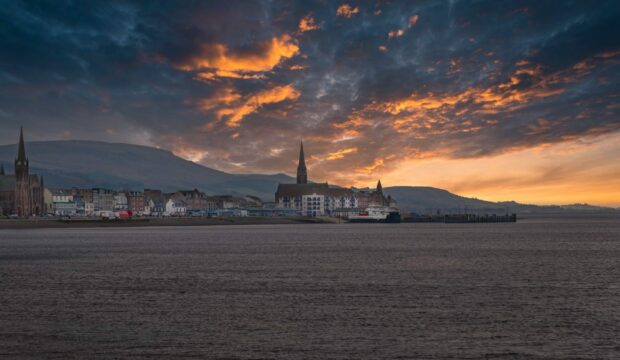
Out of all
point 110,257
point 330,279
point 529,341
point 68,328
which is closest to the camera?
point 529,341

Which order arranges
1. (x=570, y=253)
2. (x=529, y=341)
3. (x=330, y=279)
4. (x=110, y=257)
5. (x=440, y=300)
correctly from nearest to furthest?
(x=529, y=341) → (x=440, y=300) → (x=330, y=279) → (x=110, y=257) → (x=570, y=253)

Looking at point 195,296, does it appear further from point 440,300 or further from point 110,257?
point 110,257

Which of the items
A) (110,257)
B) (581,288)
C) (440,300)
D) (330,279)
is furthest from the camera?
(110,257)

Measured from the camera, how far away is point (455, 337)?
98.8 ft

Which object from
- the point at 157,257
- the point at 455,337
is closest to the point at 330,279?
the point at 455,337

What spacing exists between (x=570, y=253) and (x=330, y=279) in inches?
2020

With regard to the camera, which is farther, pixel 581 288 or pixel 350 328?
pixel 581 288

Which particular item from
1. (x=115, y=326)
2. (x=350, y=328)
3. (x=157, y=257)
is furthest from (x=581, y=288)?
(x=157, y=257)

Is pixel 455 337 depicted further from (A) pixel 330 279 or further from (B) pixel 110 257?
(B) pixel 110 257

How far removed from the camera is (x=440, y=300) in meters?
42.0

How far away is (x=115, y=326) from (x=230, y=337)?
24.0 feet

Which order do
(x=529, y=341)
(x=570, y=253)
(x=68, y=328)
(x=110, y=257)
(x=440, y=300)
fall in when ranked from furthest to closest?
(x=570, y=253) → (x=110, y=257) → (x=440, y=300) → (x=68, y=328) → (x=529, y=341)

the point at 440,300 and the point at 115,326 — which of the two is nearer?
the point at 115,326

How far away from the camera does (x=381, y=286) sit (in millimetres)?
49906
